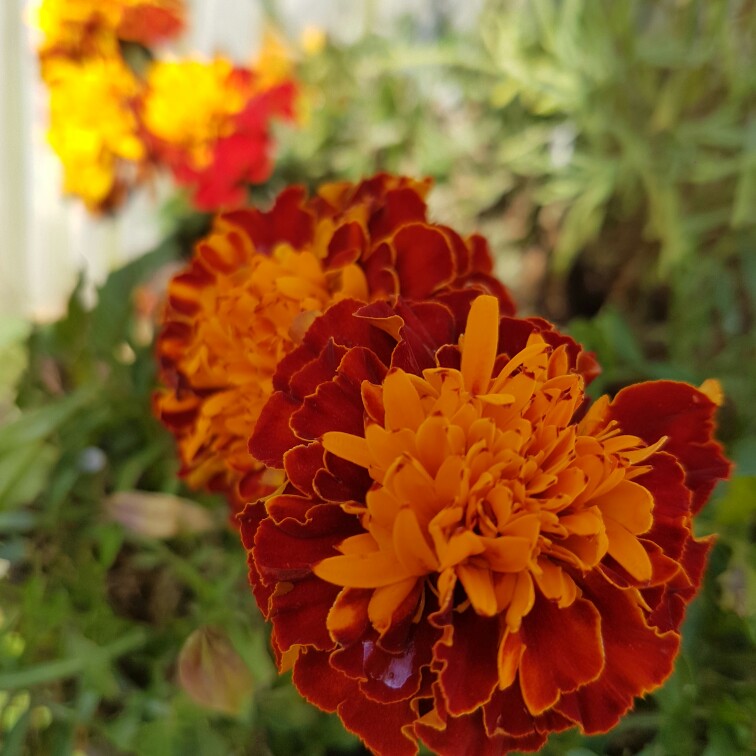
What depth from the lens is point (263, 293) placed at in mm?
254

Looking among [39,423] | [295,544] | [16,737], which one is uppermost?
[295,544]

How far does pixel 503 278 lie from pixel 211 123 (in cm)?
29

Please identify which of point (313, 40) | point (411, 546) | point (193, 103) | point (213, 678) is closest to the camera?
point (411, 546)

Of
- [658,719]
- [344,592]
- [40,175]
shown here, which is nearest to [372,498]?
[344,592]

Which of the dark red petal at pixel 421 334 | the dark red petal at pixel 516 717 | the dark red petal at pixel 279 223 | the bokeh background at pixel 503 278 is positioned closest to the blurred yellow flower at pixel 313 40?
the bokeh background at pixel 503 278

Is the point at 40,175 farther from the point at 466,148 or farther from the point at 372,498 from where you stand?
the point at 372,498

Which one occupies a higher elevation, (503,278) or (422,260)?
(422,260)

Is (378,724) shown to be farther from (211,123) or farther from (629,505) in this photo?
(211,123)

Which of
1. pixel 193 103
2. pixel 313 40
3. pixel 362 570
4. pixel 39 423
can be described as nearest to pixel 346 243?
pixel 362 570

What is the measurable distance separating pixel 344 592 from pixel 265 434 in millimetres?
55

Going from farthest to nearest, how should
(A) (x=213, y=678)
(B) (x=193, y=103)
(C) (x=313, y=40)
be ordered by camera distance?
(C) (x=313, y=40), (B) (x=193, y=103), (A) (x=213, y=678)

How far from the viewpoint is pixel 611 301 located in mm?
591

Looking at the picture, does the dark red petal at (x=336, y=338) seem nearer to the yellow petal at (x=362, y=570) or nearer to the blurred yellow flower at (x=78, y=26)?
the yellow petal at (x=362, y=570)

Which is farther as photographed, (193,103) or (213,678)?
(193,103)
